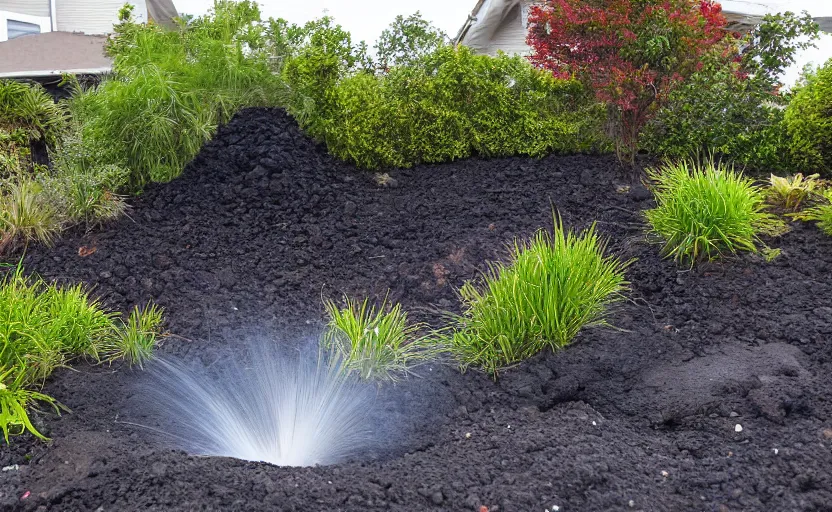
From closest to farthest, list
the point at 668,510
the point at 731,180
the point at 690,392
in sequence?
1. the point at 668,510
2. the point at 690,392
3. the point at 731,180

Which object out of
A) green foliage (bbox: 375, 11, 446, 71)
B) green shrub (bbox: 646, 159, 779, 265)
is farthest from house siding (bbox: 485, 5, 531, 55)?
green shrub (bbox: 646, 159, 779, 265)

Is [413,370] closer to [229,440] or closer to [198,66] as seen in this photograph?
[229,440]

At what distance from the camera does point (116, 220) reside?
6.55m

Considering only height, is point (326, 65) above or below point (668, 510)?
above

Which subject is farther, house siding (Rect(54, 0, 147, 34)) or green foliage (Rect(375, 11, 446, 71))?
house siding (Rect(54, 0, 147, 34))

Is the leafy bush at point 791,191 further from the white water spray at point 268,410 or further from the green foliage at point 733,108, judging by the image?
the white water spray at point 268,410

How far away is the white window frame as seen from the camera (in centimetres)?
1138

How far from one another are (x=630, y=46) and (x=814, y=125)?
1844 mm

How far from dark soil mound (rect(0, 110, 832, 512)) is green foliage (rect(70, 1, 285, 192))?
273mm

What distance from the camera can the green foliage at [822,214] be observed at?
17.6 feet

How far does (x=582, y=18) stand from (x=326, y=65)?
2.65 m

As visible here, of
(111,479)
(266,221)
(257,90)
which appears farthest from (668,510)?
(257,90)

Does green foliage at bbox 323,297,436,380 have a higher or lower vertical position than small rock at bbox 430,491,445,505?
higher

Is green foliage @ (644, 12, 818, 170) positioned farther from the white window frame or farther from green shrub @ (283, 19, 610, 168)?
the white window frame
